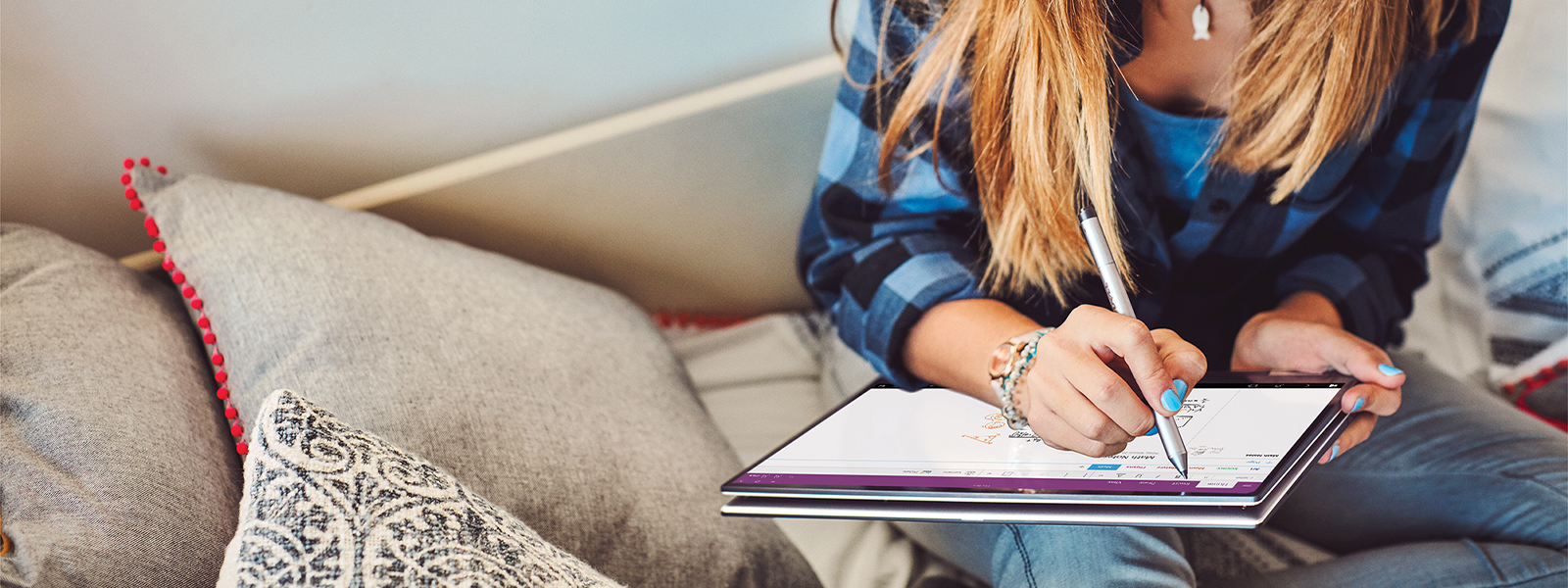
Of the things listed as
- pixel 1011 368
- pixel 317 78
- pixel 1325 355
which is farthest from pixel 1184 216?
pixel 317 78

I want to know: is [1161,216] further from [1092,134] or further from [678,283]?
[678,283]

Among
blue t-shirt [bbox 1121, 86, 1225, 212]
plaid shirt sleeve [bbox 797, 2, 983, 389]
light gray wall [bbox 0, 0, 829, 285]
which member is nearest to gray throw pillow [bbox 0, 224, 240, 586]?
light gray wall [bbox 0, 0, 829, 285]

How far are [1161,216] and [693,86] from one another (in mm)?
497

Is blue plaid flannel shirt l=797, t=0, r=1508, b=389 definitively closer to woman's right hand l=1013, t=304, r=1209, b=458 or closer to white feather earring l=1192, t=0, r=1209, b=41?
white feather earring l=1192, t=0, r=1209, b=41

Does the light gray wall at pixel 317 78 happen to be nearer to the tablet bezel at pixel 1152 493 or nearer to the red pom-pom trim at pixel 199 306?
the red pom-pom trim at pixel 199 306

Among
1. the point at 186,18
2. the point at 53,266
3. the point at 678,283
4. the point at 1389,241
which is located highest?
the point at 186,18

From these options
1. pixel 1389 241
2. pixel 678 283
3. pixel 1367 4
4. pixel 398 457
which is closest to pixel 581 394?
pixel 398 457

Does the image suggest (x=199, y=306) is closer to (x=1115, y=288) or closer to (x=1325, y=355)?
(x=1115, y=288)

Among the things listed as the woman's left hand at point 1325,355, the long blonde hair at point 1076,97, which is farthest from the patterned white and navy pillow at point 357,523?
the woman's left hand at point 1325,355

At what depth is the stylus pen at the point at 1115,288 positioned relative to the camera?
472 millimetres

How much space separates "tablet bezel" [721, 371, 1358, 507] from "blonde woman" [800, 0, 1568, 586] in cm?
3

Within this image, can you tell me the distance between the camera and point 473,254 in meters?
0.82

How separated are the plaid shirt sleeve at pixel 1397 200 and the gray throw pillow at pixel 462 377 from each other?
58cm

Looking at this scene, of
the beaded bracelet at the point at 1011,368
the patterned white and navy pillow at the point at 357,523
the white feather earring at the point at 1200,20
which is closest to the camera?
the patterned white and navy pillow at the point at 357,523
